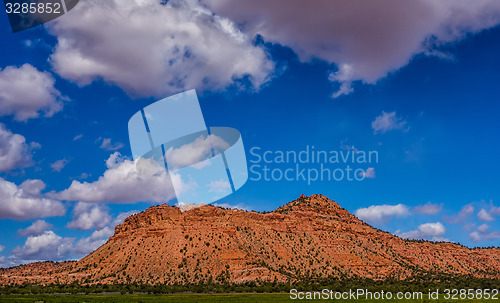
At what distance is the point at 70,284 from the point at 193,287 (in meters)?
30.3

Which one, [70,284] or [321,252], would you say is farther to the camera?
[321,252]

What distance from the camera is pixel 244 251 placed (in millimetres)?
108812

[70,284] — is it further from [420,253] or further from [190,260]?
[420,253]

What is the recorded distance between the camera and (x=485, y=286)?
94.9 m

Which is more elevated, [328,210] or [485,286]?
[328,210]

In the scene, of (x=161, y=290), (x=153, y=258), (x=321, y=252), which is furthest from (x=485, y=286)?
(x=153, y=258)

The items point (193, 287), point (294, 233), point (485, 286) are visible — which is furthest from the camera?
point (294, 233)

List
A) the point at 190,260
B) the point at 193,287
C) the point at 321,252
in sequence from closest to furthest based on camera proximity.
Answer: the point at 193,287
the point at 190,260
the point at 321,252

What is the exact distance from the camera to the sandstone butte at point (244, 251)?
10075cm

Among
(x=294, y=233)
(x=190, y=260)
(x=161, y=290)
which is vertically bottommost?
(x=161, y=290)

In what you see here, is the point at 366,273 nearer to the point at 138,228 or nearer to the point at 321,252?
the point at 321,252

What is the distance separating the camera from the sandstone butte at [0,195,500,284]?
3967 inches

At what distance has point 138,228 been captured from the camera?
396 ft

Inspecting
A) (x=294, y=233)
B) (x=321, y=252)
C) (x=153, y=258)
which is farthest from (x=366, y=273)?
(x=153, y=258)
